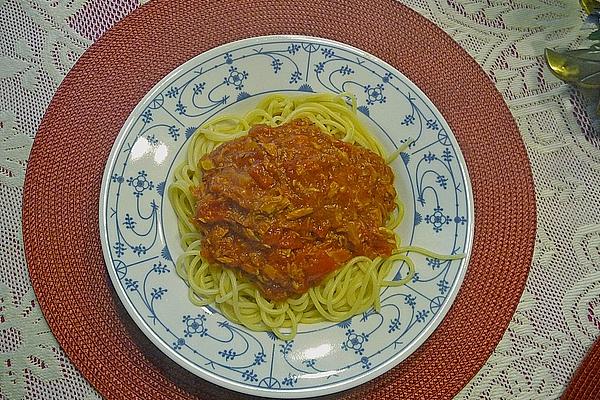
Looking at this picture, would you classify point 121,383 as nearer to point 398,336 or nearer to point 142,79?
point 398,336

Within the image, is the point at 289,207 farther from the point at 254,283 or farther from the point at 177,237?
Answer: the point at 177,237

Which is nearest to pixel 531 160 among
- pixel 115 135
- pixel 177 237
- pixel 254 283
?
pixel 254 283

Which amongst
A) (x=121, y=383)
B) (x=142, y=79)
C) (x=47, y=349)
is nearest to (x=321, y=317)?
(x=121, y=383)

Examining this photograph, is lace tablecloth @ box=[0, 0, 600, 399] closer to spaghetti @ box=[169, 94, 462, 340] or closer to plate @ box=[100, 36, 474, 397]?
plate @ box=[100, 36, 474, 397]

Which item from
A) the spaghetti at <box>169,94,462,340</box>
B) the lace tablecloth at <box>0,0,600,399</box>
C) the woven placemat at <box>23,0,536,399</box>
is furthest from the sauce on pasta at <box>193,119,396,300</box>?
the lace tablecloth at <box>0,0,600,399</box>

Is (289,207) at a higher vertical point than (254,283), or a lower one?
higher

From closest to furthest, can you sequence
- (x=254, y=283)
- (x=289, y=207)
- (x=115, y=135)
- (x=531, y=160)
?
(x=289, y=207) < (x=254, y=283) < (x=115, y=135) < (x=531, y=160)
